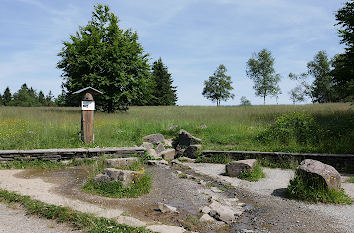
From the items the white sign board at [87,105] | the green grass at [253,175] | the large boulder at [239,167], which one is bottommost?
the green grass at [253,175]

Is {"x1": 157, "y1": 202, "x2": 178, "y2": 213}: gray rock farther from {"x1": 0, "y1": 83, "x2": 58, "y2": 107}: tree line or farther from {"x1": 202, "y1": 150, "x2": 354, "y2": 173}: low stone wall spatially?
{"x1": 0, "y1": 83, "x2": 58, "y2": 107}: tree line

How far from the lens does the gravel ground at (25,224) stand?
4.14 meters

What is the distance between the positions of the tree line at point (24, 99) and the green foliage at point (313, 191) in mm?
68227

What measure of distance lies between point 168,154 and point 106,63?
13.2m

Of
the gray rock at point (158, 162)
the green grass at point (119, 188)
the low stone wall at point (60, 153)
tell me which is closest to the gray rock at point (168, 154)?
the gray rock at point (158, 162)

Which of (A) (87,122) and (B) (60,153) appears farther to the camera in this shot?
(A) (87,122)

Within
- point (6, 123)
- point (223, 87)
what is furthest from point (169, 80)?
point (6, 123)

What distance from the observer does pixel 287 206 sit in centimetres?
556

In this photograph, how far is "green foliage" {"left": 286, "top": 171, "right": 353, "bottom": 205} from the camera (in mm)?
5742

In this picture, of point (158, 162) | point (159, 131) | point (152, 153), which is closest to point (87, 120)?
point (152, 153)

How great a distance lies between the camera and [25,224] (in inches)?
171

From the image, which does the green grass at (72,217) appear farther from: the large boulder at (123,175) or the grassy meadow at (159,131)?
the grassy meadow at (159,131)

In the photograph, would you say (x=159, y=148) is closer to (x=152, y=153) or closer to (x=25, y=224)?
(x=152, y=153)

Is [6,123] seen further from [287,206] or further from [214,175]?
[287,206]
